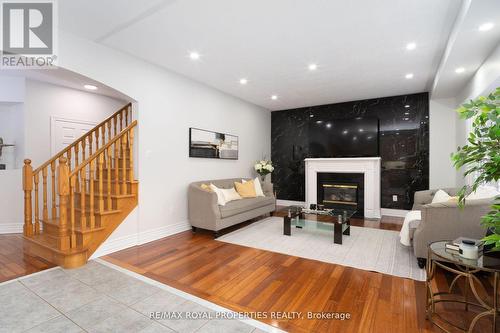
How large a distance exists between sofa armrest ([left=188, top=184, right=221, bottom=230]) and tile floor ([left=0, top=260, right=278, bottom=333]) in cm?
147

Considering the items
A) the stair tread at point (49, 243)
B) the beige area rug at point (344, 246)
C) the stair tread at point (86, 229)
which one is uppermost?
the stair tread at point (86, 229)

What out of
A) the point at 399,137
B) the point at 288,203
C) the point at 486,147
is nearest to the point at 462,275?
the point at 486,147

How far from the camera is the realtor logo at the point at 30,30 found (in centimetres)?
242

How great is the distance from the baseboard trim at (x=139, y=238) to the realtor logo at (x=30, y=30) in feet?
7.44

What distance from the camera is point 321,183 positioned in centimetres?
605

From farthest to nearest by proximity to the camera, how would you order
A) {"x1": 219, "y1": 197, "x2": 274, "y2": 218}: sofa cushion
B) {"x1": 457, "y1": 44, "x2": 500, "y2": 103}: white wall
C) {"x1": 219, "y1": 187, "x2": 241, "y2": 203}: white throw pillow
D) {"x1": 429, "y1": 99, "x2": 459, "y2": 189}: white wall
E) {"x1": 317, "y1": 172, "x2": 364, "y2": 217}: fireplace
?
{"x1": 317, "y1": 172, "x2": 364, "y2": 217}: fireplace < {"x1": 429, "y1": 99, "x2": 459, "y2": 189}: white wall < {"x1": 219, "y1": 187, "x2": 241, "y2": 203}: white throw pillow < {"x1": 219, "y1": 197, "x2": 274, "y2": 218}: sofa cushion < {"x1": 457, "y1": 44, "x2": 500, "y2": 103}: white wall

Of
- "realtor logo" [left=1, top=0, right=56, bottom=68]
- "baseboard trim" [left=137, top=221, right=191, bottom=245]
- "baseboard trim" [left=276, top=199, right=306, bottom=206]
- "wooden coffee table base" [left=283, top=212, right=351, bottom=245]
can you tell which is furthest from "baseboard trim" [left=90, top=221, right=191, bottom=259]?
"baseboard trim" [left=276, top=199, right=306, bottom=206]

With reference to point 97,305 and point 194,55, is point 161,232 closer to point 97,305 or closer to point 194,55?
point 97,305

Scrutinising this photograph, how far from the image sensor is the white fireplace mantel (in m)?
5.38

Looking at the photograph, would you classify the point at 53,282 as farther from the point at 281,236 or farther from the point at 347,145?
the point at 347,145

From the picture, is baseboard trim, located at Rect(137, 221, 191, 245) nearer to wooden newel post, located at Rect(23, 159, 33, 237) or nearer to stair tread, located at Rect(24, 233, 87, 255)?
stair tread, located at Rect(24, 233, 87, 255)

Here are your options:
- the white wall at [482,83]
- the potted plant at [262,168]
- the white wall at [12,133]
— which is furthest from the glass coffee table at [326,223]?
the white wall at [12,133]

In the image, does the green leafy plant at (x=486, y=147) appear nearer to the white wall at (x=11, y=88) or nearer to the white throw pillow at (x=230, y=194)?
the white throw pillow at (x=230, y=194)

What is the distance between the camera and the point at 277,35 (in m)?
2.90
